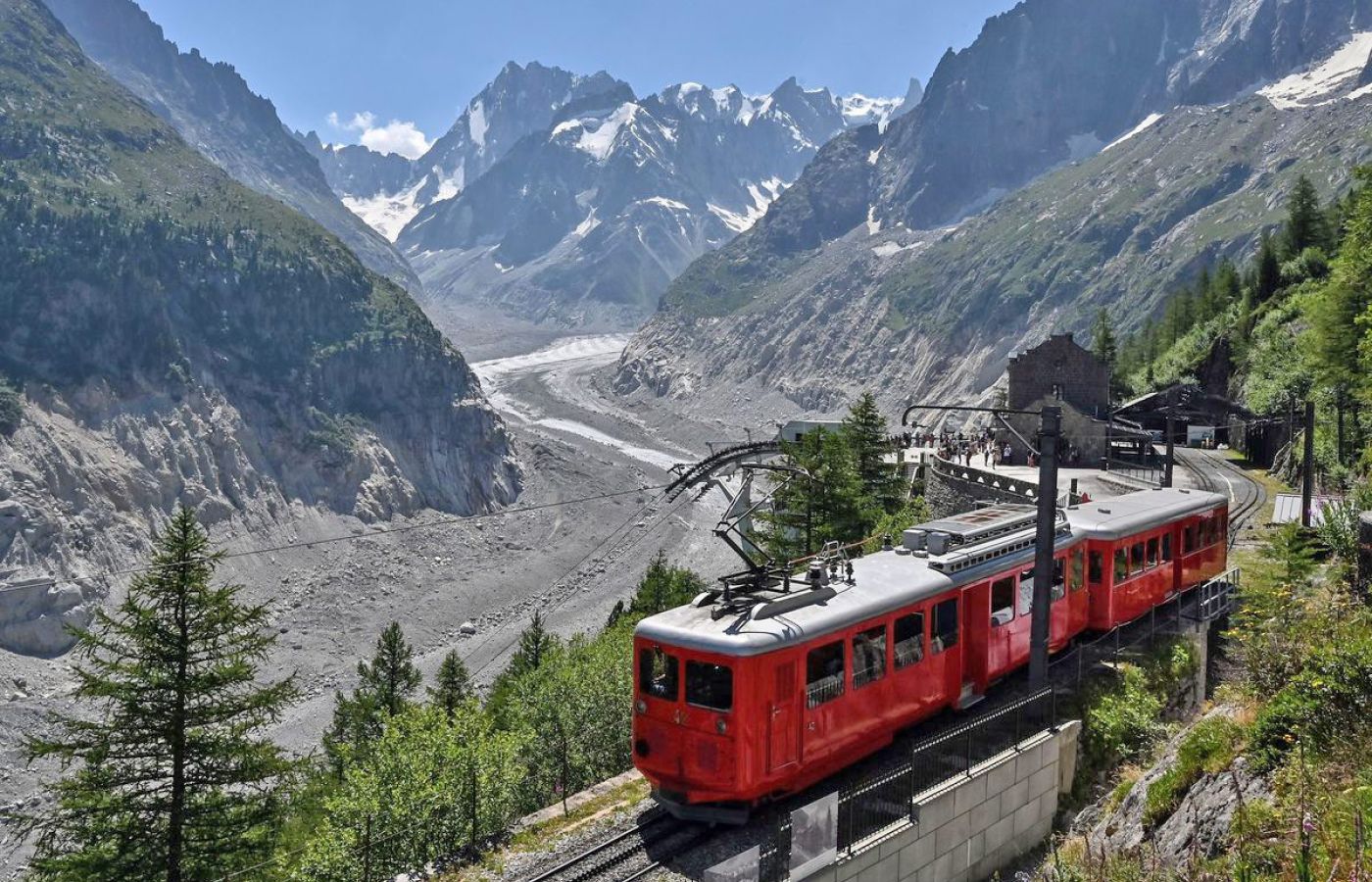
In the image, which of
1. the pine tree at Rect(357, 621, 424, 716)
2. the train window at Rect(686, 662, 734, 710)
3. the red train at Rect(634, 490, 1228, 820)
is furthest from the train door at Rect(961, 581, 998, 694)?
the pine tree at Rect(357, 621, 424, 716)

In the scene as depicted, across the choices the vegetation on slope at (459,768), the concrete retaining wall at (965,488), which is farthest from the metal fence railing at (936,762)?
the concrete retaining wall at (965,488)

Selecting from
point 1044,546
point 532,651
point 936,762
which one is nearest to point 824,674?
point 936,762

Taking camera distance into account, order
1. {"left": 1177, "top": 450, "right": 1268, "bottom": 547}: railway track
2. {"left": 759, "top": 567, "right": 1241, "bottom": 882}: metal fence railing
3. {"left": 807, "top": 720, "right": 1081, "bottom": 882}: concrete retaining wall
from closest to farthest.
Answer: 1. {"left": 759, "top": 567, "right": 1241, "bottom": 882}: metal fence railing
2. {"left": 807, "top": 720, "right": 1081, "bottom": 882}: concrete retaining wall
3. {"left": 1177, "top": 450, "right": 1268, "bottom": 547}: railway track

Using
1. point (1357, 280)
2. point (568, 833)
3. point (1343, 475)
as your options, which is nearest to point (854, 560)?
point (568, 833)

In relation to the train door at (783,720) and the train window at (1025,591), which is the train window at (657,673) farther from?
the train window at (1025,591)

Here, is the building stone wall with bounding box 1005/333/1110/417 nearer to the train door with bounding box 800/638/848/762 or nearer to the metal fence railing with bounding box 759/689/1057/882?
the metal fence railing with bounding box 759/689/1057/882

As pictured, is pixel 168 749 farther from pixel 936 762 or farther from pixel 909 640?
pixel 936 762

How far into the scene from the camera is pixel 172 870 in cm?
1730

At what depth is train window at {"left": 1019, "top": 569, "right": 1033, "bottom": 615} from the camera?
62.6ft

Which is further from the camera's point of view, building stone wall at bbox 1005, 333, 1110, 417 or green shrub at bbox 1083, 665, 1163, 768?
building stone wall at bbox 1005, 333, 1110, 417

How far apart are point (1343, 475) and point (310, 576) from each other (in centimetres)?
7866

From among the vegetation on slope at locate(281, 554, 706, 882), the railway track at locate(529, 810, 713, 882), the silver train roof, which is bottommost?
the vegetation on slope at locate(281, 554, 706, 882)

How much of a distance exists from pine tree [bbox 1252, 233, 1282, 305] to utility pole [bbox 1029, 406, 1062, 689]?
235 feet

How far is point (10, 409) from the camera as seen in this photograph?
82125 mm
